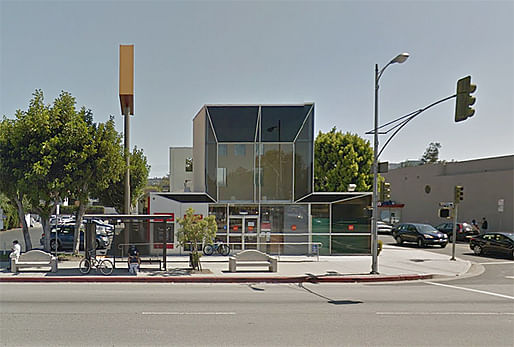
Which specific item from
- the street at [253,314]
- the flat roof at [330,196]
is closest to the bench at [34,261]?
the street at [253,314]

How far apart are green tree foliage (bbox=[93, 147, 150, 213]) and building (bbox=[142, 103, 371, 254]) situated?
35.0 feet

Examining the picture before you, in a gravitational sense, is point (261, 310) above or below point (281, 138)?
below

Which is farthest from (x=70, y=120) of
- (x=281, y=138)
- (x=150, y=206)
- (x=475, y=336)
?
(x=475, y=336)

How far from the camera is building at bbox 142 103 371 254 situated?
2306 centimetres

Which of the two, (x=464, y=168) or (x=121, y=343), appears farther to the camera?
(x=464, y=168)

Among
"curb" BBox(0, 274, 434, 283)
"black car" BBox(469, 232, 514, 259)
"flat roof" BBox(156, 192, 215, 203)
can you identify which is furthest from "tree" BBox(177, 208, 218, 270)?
"black car" BBox(469, 232, 514, 259)

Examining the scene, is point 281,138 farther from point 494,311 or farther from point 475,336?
point 475,336

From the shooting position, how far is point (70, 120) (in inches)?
712

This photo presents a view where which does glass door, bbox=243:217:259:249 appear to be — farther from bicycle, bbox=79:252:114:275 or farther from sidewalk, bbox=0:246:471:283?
bicycle, bbox=79:252:114:275

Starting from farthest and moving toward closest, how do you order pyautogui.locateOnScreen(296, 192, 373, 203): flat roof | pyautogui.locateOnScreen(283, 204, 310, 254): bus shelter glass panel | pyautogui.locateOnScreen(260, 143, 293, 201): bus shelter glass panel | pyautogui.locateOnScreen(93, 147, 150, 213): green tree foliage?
pyautogui.locateOnScreen(93, 147, 150, 213): green tree foliage < pyautogui.locateOnScreen(260, 143, 293, 201): bus shelter glass panel < pyautogui.locateOnScreen(283, 204, 310, 254): bus shelter glass panel < pyautogui.locateOnScreen(296, 192, 373, 203): flat roof

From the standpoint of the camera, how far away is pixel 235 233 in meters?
23.0

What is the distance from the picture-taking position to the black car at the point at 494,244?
2422 centimetres

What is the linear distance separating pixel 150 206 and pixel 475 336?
17018 millimetres

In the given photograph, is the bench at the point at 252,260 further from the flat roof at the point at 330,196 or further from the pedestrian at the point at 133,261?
the flat roof at the point at 330,196
